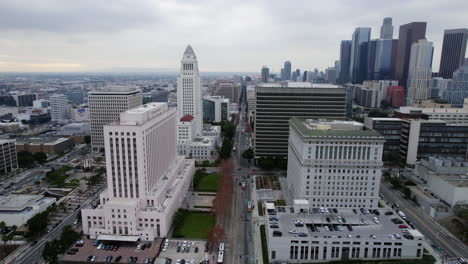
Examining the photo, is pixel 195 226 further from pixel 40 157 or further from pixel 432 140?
pixel 432 140

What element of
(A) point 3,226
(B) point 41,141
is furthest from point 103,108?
(A) point 3,226

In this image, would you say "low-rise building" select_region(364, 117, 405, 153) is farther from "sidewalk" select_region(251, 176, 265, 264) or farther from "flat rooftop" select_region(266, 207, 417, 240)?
"sidewalk" select_region(251, 176, 265, 264)

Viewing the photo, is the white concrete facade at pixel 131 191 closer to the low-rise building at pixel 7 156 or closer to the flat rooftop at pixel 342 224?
the flat rooftop at pixel 342 224

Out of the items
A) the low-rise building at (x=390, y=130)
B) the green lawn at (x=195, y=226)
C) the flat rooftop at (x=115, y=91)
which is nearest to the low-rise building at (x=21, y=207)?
the green lawn at (x=195, y=226)

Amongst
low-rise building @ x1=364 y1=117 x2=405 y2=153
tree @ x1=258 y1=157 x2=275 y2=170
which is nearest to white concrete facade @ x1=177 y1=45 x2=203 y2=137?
tree @ x1=258 y1=157 x2=275 y2=170

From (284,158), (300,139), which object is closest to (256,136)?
(284,158)

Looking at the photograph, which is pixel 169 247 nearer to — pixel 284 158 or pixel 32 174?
pixel 284 158
